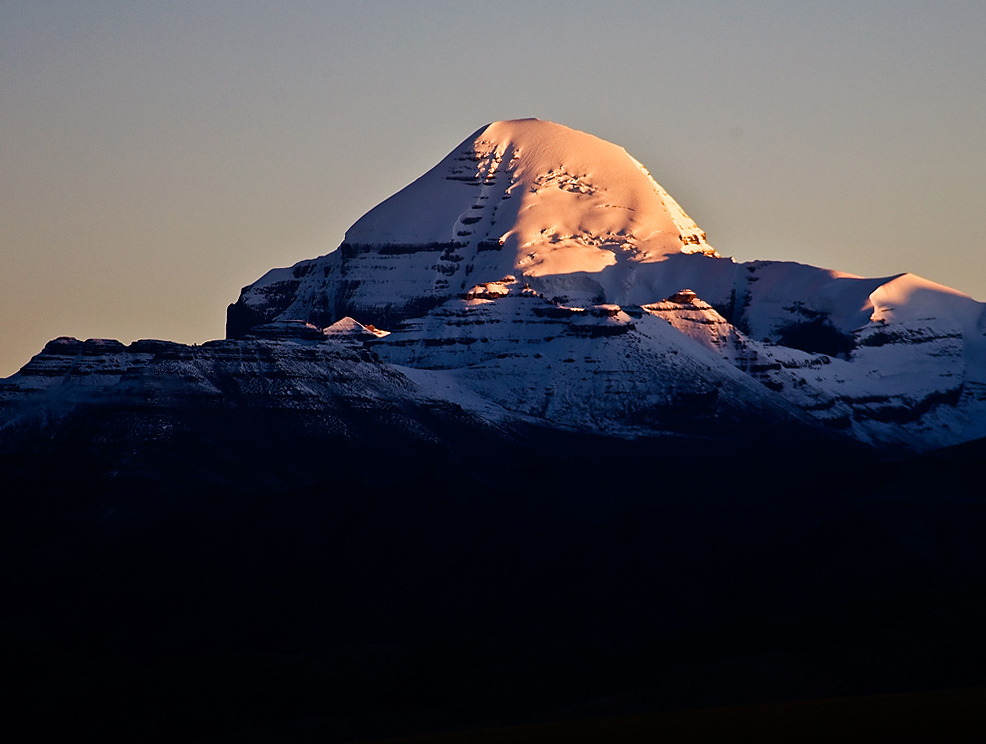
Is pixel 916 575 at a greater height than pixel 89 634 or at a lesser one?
greater

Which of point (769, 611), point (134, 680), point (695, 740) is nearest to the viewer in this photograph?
point (695, 740)

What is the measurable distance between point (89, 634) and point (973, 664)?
7462cm

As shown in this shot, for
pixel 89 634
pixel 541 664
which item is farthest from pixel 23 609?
pixel 541 664

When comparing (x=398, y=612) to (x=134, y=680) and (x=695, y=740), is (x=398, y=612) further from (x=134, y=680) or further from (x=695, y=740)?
(x=695, y=740)

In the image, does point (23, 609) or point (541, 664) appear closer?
point (541, 664)

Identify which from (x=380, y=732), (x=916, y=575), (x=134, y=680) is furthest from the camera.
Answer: (x=916, y=575)

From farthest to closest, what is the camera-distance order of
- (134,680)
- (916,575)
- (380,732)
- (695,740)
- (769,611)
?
(916,575) → (769,611) → (134,680) → (380,732) → (695,740)

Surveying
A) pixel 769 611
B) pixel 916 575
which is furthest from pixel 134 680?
pixel 916 575

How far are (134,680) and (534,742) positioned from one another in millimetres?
71481

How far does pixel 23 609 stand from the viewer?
196375 millimetres

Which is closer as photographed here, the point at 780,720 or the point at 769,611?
the point at 780,720

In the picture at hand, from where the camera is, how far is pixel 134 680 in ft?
519

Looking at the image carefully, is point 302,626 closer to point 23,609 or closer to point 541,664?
point 23,609

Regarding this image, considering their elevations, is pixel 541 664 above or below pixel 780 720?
below
